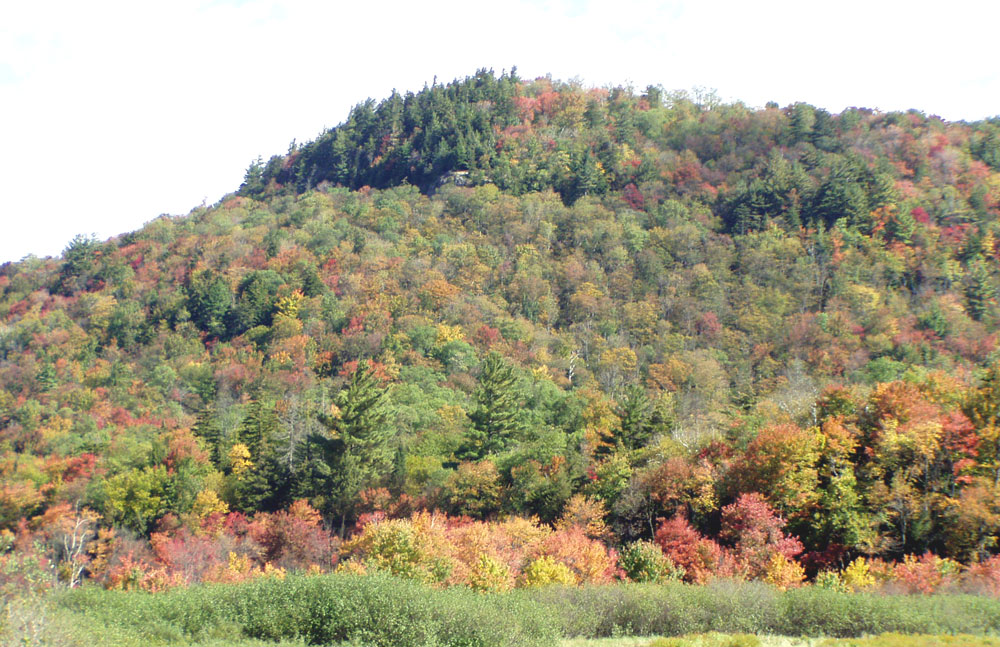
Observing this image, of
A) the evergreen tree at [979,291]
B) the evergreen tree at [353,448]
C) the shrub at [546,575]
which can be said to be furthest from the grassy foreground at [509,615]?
the evergreen tree at [979,291]

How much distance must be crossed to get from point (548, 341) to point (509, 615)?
66223 millimetres

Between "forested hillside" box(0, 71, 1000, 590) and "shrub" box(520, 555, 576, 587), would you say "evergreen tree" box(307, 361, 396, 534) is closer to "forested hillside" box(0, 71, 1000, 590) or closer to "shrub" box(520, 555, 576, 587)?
"forested hillside" box(0, 71, 1000, 590)

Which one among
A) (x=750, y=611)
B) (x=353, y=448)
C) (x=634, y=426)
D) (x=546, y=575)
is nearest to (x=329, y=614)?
(x=546, y=575)

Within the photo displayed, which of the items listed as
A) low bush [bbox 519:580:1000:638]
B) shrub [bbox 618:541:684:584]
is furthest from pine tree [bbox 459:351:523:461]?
low bush [bbox 519:580:1000:638]

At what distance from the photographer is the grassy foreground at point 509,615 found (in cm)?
1998

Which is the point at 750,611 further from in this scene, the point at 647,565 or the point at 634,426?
the point at 634,426

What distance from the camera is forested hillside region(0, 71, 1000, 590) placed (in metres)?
35.4

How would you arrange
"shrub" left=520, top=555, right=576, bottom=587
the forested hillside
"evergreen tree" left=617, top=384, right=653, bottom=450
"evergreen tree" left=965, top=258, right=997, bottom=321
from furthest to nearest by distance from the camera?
"evergreen tree" left=965, top=258, right=997, bottom=321 < "evergreen tree" left=617, top=384, right=653, bottom=450 < the forested hillside < "shrub" left=520, top=555, right=576, bottom=587

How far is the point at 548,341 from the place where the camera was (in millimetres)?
85938

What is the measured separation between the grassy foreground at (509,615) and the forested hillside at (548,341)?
730 centimetres

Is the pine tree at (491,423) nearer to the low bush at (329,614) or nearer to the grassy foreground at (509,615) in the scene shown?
the grassy foreground at (509,615)

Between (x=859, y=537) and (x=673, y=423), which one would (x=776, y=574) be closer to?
(x=859, y=537)

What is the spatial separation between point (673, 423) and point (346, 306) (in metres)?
49.3

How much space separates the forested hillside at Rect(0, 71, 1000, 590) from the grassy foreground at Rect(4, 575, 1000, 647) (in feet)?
23.9
